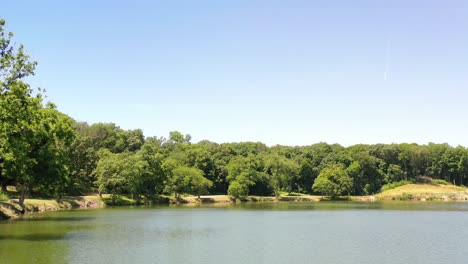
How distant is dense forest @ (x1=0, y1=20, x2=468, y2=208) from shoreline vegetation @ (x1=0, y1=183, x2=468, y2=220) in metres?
2.17

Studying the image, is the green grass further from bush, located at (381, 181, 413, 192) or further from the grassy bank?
bush, located at (381, 181, 413, 192)

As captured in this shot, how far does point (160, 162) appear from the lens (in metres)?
103

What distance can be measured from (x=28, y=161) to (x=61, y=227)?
28.4ft

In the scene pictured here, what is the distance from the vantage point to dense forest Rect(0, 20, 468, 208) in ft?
133

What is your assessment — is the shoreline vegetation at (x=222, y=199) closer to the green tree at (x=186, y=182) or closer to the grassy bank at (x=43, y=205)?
the grassy bank at (x=43, y=205)

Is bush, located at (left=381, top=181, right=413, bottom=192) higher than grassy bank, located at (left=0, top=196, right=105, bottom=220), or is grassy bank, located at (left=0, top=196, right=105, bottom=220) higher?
bush, located at (left=381, top=181, right=413, bottom=192)

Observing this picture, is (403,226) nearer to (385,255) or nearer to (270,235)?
(270,235)

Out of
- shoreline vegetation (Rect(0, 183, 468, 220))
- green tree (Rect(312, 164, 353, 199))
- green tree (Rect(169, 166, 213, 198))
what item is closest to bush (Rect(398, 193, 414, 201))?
shoreline vegetation (Rect(0, 183, 468, 220))

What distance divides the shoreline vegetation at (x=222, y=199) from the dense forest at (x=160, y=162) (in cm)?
217

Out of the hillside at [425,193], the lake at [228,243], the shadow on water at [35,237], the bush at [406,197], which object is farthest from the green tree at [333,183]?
the shadow on water at [35,237]

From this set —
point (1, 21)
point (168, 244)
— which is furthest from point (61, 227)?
point (1, 21)

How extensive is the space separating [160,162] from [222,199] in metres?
21.9

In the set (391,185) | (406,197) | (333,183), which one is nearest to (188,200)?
(333,183)

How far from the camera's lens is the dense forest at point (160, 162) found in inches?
1602
